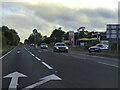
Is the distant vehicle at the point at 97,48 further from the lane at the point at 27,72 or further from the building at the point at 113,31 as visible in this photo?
the lane at the point at 27,72

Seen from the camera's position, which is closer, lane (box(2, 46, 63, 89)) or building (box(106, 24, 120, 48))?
lane (box(2, 46, 63, 89))

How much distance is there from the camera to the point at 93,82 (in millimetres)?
14547

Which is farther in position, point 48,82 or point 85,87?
point 48,82

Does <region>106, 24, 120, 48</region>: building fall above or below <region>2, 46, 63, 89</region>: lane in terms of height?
above

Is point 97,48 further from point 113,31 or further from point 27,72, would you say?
point 27,72

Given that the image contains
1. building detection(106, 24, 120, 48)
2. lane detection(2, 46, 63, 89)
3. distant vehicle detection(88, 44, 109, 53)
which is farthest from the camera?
distant vehicle detection(88, 44, 109, 53)

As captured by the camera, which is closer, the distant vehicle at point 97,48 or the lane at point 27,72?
the lane at point 27,72

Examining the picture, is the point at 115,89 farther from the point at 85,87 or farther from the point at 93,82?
the point at 93,82

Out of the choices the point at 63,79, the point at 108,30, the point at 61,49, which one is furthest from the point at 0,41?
the point at 63,79

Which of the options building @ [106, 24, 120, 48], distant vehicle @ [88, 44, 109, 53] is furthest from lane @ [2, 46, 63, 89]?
distant vehicle @ [88, 44, 109, 53]

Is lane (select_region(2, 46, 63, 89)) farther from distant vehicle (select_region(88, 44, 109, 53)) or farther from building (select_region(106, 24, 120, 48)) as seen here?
distant vehicle (select_region(88, 44, 109, 53))

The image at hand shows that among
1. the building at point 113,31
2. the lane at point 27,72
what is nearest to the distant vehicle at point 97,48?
the building at point 113,31

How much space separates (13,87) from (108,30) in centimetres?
3621

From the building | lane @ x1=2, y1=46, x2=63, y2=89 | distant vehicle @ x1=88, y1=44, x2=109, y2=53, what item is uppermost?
the building
